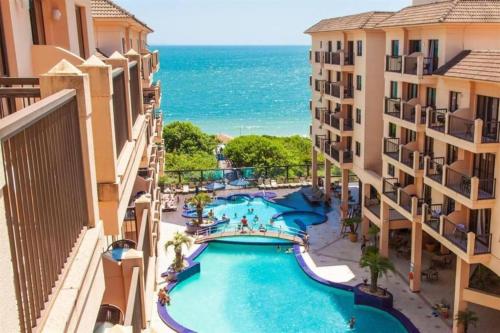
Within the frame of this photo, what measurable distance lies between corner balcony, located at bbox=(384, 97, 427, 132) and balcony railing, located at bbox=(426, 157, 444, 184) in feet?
5.51

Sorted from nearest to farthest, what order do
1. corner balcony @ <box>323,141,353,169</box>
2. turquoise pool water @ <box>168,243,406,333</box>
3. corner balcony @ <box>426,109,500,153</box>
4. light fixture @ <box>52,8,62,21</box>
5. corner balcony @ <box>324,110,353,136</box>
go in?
light fixture @ <box>52,8,62,21</box>
corner balcony @ <box>426,109,500,153</box>
turquoise pool water @ <box>168,243,406,333</box>
corner balcony @ <box>324,110,353,136</box>
corner balcony @ <box>323,141,353,169</box>

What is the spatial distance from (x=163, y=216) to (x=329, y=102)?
14.8 metres

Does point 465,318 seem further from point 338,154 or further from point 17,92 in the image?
point 17,92

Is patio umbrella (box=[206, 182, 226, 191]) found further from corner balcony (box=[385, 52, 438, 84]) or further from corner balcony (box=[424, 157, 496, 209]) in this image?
corner balcony (box=[424, 157, 496, 209])

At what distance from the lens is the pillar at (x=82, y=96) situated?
Result: 5.22 meters

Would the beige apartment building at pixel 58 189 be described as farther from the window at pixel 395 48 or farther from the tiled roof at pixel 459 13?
the window at pixel 395 48

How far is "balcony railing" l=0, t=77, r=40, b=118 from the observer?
5.41 m

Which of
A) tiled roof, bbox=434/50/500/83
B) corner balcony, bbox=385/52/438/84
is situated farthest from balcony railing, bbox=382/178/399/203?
tiled roof, bbox=434/50/500/83

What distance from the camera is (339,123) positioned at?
33094 mm

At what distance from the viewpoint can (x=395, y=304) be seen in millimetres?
24250

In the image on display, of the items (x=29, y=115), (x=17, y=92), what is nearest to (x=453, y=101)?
(x=17, y=92)

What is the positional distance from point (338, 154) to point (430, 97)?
1094 centimetres

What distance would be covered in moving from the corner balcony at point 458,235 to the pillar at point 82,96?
16.6 metres

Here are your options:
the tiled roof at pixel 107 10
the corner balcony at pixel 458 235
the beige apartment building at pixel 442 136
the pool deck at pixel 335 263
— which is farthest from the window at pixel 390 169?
the tiled roof at pixel 107 10
